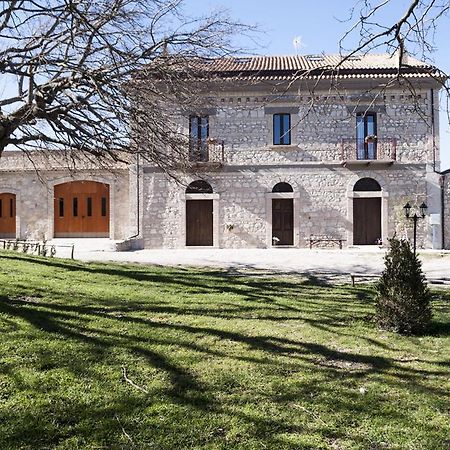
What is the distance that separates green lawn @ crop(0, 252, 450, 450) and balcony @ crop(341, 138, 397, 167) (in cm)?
1369

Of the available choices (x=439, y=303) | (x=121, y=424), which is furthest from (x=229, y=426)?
(x=439, y=303)

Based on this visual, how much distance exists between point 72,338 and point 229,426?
2.30m

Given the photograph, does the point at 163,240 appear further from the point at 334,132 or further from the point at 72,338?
the point at 72,338

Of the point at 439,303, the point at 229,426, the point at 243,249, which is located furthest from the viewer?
the point at 243,249

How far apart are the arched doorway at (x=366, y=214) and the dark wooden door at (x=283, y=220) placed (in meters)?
2.76

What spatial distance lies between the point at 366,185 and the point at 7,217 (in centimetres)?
1729

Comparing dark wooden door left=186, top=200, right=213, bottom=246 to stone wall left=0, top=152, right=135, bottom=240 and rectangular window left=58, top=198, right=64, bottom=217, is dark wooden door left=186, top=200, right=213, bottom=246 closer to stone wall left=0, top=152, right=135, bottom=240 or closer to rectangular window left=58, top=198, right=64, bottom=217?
stone wall left=0, top=152, right=135, bottom=240

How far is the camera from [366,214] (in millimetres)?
20203

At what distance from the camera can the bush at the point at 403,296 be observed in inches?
209

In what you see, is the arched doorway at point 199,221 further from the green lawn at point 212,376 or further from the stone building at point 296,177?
the green lawn at point 212,376

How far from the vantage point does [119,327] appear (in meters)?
5.13

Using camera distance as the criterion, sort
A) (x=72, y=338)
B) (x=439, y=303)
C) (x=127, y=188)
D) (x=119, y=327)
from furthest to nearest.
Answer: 1. (x=127, y=188)
2. (x=439, y=303)
3. (x=119, y=327)
4. (x=72, y=338)

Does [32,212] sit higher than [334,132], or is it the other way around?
[334,132]

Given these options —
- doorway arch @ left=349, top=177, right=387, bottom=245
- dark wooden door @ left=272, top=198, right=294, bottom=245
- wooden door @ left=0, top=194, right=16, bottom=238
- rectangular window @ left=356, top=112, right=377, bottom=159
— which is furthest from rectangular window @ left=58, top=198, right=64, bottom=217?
rectangular window @ left=356, top=112, right=377, bottom=159
